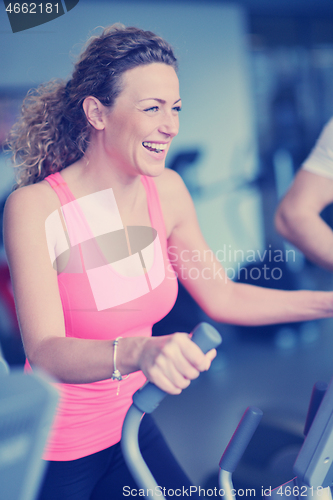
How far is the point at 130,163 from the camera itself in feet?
3.22

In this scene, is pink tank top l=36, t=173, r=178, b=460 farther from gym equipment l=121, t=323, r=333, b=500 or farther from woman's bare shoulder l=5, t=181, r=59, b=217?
gym equipment l=121, t=323, r=333, b=500

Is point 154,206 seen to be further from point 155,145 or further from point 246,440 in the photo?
point 246,440

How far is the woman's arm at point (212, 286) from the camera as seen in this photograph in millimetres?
1063

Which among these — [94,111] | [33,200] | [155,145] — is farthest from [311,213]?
[33,200]

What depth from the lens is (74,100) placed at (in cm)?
99

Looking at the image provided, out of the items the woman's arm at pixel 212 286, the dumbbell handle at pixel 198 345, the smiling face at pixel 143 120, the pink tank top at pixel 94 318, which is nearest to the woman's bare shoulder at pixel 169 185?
the woman's arm at pixel 212 286

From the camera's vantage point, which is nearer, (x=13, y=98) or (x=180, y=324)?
(x=13, y=98)

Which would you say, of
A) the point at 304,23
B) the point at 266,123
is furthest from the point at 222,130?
the point at 304,23

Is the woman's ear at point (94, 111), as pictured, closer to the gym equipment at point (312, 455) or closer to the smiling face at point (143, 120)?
the smiling face at point (143, 120)

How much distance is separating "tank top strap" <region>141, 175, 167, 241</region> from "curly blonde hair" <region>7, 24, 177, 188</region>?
19 centimetres

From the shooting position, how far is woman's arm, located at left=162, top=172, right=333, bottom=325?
1.06 m

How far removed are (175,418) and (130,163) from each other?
3.51 feet

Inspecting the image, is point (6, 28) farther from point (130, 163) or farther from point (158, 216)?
point (158, 216)

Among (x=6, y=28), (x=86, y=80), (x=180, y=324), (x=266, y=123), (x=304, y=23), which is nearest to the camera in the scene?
(x=86, y=80)
